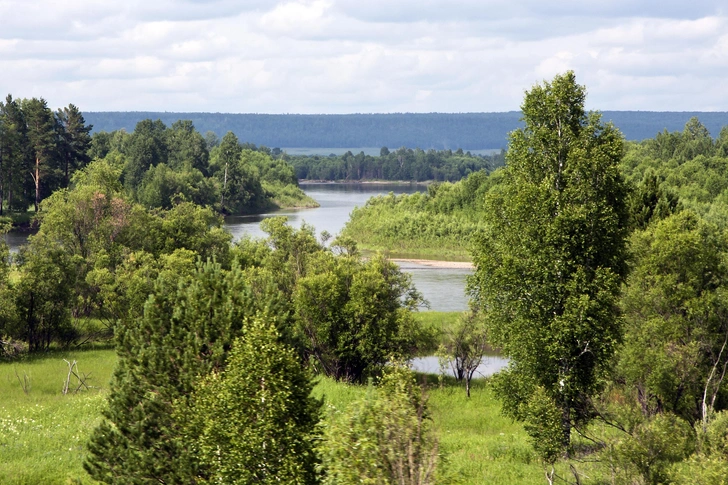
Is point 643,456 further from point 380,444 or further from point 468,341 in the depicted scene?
point 468,341

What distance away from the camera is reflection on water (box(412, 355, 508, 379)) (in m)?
49.1

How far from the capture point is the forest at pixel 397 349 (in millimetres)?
18031

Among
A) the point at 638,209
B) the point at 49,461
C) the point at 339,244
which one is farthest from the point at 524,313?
the point at 339,244

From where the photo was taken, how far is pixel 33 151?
109375mm

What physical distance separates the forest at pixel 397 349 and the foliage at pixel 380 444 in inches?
1.9

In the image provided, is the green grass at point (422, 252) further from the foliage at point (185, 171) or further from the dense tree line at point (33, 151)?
the dense tree line at point (33, 151)

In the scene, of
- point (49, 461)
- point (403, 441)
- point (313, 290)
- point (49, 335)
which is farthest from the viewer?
point (49, 335)

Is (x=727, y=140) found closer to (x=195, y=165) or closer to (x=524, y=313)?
(x=195, y=165)

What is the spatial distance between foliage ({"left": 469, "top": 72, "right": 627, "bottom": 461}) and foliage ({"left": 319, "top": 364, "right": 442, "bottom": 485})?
40.8 feet

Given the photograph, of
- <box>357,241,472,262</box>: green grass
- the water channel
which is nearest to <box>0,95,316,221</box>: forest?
the water channel

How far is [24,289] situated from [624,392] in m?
32.6

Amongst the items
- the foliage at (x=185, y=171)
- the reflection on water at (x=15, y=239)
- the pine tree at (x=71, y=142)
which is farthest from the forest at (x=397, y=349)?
the foliage at (x=185, y=171)

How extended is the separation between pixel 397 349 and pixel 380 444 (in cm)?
2881

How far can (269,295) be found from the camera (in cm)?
2212
